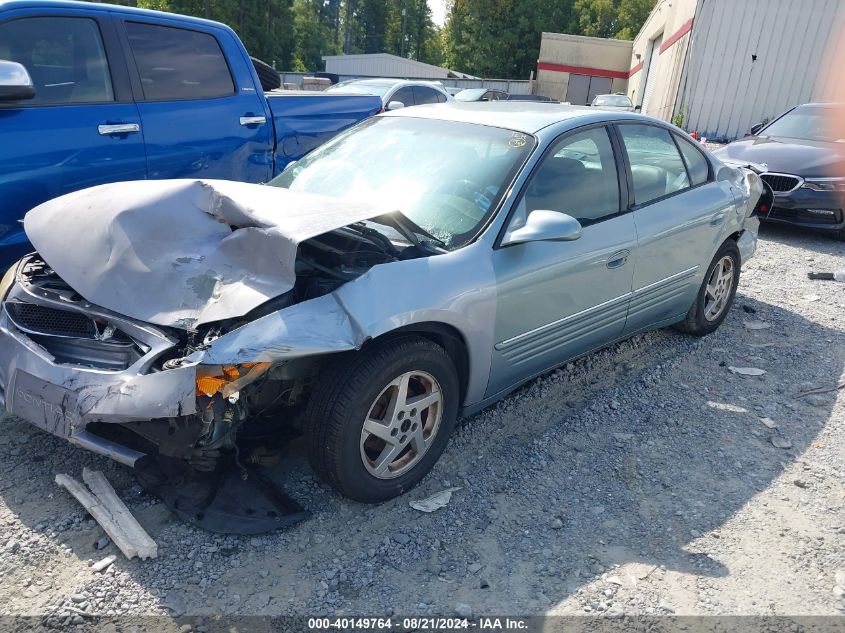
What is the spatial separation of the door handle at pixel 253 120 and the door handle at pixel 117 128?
890 mm

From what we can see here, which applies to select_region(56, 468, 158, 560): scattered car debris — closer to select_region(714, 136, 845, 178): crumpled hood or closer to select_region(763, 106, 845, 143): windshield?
select_region(714, 136, 845, 178): crumpled hood

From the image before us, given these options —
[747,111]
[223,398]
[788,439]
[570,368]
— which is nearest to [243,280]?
[223,398]

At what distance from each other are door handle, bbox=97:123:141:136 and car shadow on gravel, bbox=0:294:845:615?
208 cm

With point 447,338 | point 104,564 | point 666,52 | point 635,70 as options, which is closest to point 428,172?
point 447,338

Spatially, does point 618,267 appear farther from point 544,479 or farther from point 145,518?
point 145,518

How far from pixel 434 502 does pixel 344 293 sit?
1.08 m

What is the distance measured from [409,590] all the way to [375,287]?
119 centimetres

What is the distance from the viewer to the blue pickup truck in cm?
402

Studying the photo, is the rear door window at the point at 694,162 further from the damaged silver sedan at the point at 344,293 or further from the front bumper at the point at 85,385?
the front bumper at the point at 85,385

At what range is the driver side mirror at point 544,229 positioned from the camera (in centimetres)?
312

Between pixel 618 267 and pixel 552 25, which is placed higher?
pixel 552 25

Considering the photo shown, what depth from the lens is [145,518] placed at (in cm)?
277

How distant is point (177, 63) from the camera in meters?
4.91

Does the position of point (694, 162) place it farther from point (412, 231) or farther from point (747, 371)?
point (412, 231)
